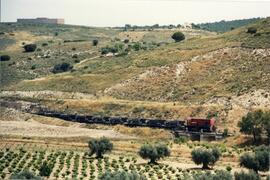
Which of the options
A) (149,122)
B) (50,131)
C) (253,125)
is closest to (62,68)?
(50,131)

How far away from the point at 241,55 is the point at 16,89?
6554cm

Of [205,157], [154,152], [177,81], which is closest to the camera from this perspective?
[205,157]

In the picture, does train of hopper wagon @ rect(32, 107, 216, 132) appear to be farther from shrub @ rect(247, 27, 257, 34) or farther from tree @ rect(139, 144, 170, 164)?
shrub @ rect(247, 27, 257, 34)

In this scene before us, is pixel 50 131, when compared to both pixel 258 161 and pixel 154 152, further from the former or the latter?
pixel 258 161

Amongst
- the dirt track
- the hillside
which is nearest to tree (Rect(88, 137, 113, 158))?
the dirt track

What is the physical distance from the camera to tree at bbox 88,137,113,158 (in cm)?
8494

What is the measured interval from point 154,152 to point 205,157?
8.12 meters

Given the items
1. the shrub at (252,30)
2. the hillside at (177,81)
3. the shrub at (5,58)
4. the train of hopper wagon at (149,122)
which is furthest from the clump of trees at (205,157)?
the shrub at (5,58)

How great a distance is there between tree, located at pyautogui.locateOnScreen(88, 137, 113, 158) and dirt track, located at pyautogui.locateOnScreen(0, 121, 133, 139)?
55.3 feet

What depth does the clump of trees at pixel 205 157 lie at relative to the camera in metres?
76.8

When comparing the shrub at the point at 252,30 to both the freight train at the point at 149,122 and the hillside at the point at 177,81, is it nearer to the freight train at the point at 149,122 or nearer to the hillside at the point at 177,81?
the hillside at the point at 177,81

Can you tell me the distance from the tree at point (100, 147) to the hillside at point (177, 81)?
97.5 feet

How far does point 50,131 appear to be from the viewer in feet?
358

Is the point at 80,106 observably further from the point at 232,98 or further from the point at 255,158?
the point at 255,158
